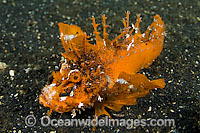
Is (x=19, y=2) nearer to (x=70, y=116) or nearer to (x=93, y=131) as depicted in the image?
(x=70, y=116)

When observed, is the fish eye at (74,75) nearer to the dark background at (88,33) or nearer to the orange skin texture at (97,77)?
the orange skin texture at (97,77)

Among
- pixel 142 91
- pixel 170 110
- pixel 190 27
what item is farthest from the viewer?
pixel 190 27

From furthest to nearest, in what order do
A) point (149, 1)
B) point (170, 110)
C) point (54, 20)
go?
point (149, 1) → point (54, 20) → point (170, 110)

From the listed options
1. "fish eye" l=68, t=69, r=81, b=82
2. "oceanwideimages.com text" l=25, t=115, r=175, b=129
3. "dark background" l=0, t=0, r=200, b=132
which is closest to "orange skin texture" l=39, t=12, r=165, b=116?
"fish eye" l=68, t=69, r=81, b=82

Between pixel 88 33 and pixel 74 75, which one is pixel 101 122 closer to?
pixel 74 75

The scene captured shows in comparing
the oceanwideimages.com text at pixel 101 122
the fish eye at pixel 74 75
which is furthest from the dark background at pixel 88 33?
the fish eye at pixel 74 75

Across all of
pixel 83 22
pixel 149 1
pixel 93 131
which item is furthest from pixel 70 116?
pixel 149 1

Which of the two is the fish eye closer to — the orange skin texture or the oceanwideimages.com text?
the orange skin texture
